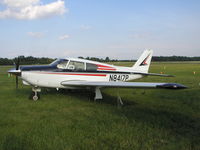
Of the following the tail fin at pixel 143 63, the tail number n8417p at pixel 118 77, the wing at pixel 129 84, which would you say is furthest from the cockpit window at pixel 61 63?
the tail fin at pixel 143 63

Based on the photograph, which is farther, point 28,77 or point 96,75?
point 96,75

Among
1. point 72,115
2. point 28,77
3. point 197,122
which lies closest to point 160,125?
Answer: point 197,122

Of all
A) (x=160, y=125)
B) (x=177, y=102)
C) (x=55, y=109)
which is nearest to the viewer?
(x=160, y=125)

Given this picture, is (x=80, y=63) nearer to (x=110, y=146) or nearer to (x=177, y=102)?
(x=177, y=102)

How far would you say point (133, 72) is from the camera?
34.1 ft

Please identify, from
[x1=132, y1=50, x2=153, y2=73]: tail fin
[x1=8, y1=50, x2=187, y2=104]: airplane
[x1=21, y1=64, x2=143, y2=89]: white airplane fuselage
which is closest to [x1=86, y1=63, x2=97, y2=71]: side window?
[x1=8, y1=50, x2=187, y2=104]: airplane

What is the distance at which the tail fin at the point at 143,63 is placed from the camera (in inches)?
445

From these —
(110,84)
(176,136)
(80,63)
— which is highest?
(80,63)

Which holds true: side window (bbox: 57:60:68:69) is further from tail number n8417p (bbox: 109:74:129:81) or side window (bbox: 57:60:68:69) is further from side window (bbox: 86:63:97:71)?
tail number n8417p (bbox: 109:74:129:81)

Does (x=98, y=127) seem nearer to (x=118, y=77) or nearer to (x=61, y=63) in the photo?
(x=61, y=63)

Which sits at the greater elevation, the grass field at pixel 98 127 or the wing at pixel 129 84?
the wing at pixel 129 84

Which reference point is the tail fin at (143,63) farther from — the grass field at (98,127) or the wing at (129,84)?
the grass field at (98,127)

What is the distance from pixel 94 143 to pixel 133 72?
7.03 m

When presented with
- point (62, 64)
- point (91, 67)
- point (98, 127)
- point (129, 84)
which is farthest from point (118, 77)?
point (98, 127)
